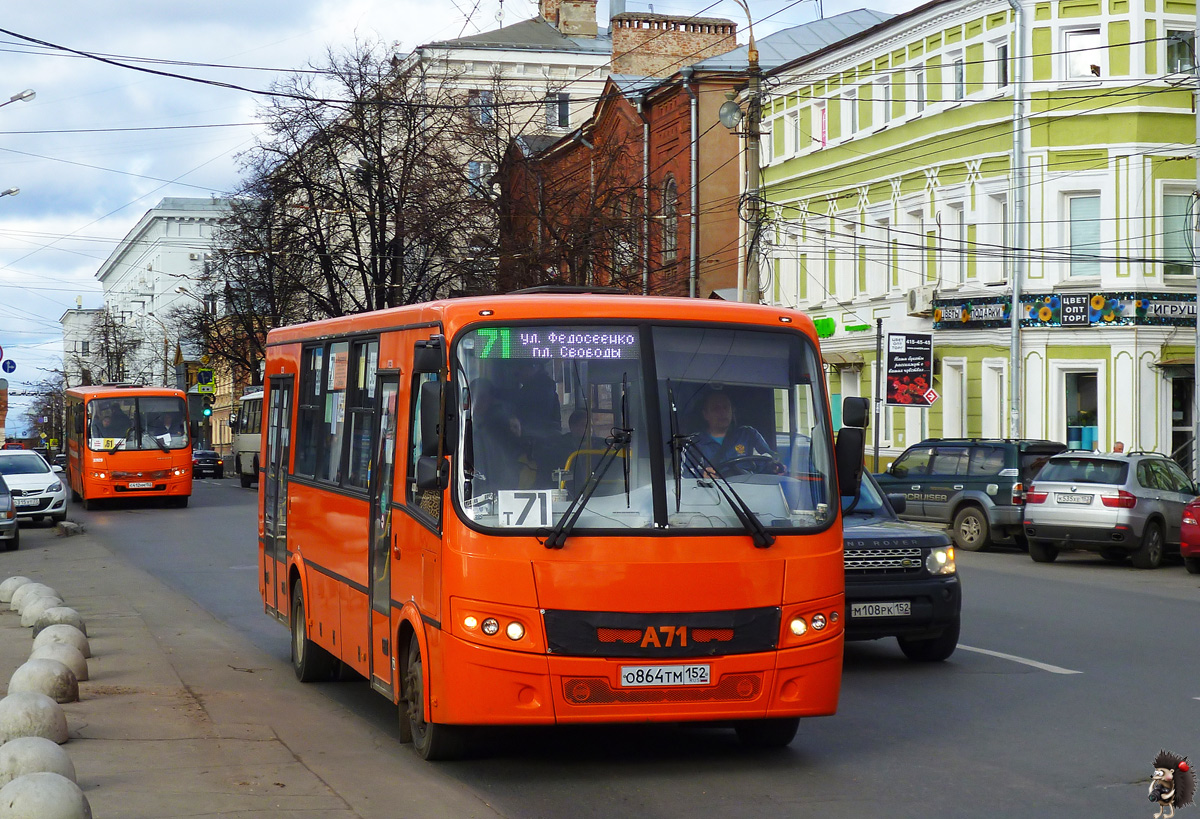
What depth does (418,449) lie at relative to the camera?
338 inches

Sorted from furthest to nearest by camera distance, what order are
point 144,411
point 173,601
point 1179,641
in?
point 144,411, point 173,601, point 1179,641

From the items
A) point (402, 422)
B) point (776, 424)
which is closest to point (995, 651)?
point (776, 424)

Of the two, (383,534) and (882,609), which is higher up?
(383,534)

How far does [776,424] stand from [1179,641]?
718 cm

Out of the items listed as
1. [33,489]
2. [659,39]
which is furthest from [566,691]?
[659,39]

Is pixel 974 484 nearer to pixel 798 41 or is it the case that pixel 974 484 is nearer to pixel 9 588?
pixel 9 588

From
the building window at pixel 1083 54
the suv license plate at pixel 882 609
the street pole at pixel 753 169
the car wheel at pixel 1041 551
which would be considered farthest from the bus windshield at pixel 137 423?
the suv license plate at pixel 882 609

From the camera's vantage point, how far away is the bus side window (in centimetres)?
794

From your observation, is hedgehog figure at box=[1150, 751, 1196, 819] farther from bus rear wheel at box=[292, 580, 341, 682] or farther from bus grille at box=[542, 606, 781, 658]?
bus rear wheel at box=[292, 580, 341, 682]

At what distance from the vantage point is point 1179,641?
540 inches

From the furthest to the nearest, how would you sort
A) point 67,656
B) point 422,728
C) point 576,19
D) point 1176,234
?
point 576,19 → point 1176,234 → point 67,656 → point 422,728

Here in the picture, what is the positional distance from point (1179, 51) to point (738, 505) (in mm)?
31172

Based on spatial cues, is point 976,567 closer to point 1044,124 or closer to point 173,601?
point 173,601

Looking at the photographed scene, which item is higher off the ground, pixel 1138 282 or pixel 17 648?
pixel 1138 282
